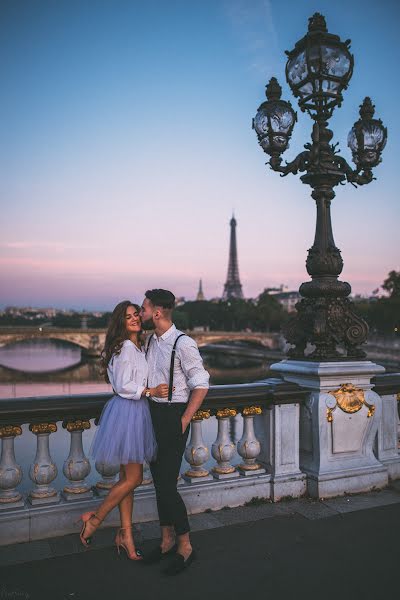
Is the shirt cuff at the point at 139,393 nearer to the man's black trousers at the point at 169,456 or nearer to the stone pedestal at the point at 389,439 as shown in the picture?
the man's black trousers at the point at 169,456

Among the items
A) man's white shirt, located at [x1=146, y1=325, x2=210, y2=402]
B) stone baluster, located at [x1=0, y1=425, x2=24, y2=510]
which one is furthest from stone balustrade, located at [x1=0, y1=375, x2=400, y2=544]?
man's white shirt, located at [x1=146, y1=325, x2=210, y2=402]

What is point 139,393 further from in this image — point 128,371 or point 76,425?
point 76,425

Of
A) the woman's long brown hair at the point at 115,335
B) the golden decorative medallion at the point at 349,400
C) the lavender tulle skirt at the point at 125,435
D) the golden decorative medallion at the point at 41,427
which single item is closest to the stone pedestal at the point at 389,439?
the golden decorative medallion at the point at 349,400

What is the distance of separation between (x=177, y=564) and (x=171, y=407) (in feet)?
3.08

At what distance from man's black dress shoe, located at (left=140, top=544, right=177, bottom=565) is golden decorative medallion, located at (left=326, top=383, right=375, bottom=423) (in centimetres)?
199

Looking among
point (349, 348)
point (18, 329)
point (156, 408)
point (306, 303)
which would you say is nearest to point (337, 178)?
point (306, 303)

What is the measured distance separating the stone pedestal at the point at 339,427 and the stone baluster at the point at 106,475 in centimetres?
180

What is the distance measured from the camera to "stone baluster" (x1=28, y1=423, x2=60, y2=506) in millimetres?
3922

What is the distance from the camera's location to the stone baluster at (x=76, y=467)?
13.3ft

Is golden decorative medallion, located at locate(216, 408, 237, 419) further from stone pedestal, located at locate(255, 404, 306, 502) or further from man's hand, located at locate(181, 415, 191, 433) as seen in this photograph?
man's hand, located at locate(181, 415, 191, 433)

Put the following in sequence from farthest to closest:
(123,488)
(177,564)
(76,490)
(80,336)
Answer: (80,336)
(76,490)
(123,488)
(177,564)

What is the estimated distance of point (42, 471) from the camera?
394 centimetres

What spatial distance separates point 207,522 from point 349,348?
2.13 metres

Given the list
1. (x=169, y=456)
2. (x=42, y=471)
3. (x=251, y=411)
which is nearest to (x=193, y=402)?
(x=169, y=456)
